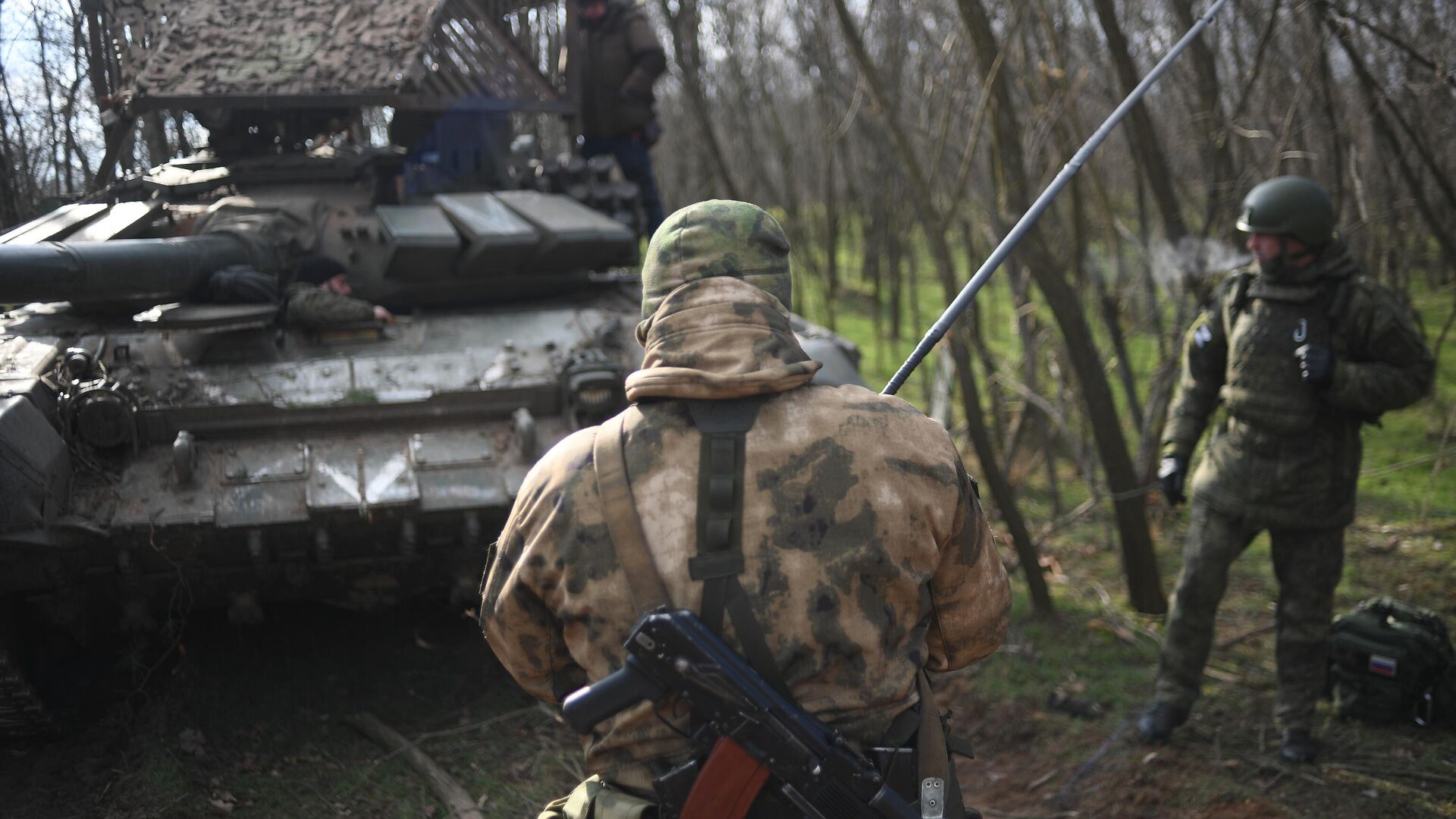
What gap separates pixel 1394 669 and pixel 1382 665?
0.14 feet

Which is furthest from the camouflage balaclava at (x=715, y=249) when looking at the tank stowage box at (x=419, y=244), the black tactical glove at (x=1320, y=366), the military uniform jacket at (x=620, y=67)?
the military uniform jacket at (x=620, y=67)

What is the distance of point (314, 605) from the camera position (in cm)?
575

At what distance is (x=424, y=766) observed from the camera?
14.3ft

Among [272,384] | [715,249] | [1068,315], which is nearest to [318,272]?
[272,384]

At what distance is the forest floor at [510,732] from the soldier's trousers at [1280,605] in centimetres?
22

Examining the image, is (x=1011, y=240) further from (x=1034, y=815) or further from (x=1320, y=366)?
(x=1034, y=815)

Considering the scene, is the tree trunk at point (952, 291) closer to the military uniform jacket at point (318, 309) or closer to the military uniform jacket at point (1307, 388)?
the military uniform jacket at point (1307, 388)

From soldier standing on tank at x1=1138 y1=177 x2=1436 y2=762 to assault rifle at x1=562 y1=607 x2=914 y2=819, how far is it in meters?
2.76

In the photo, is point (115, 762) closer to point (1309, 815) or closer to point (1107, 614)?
point (1309, 815)

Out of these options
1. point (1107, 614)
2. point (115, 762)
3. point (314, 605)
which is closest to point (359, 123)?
point (314, 605)

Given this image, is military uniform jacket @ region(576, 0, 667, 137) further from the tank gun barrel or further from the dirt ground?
the dirt ground

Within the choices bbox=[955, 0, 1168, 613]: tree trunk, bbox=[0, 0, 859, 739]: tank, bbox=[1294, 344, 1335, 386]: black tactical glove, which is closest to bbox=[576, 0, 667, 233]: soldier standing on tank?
bbox=[0, 0, 859, 739]: tank

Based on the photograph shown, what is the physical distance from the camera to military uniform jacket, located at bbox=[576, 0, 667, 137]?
26.2ft

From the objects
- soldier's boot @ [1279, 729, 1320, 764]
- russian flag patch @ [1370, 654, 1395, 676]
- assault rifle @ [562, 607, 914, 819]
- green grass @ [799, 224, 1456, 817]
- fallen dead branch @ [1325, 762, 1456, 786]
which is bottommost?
green grass @ [799, 224, 1456, 817]
